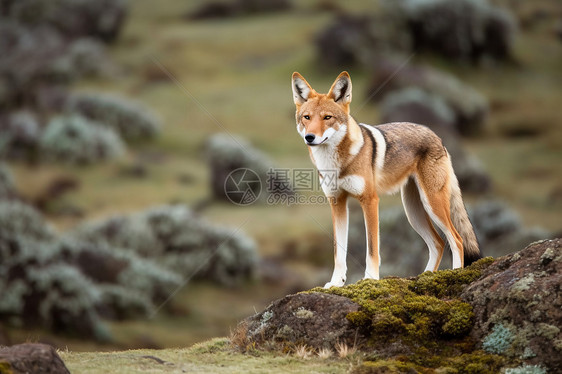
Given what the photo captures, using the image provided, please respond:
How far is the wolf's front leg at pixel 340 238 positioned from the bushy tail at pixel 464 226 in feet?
6.15

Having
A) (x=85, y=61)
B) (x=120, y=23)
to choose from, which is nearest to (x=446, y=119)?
(x=85, y=61)

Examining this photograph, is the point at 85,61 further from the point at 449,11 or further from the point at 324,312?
the point at 324,312

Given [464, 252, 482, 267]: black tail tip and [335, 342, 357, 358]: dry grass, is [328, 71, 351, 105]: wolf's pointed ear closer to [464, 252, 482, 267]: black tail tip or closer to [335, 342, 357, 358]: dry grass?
[464, 252, 482, 267]: black tail tip

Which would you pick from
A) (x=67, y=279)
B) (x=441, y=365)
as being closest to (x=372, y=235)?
(x=441, y=365)

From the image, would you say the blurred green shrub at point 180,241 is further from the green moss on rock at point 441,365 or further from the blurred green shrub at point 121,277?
the green moss on rock at point 441,365

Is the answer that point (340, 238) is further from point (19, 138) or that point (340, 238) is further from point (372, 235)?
point (19, 138)

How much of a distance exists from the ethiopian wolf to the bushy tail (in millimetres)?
15

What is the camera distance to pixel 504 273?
8.16m

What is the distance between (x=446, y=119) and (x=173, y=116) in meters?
18.1

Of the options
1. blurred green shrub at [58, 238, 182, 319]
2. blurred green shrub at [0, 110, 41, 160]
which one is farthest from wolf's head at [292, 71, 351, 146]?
blurred green shrub at [0, 110, 41, 160]

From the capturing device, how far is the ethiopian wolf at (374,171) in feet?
31.2

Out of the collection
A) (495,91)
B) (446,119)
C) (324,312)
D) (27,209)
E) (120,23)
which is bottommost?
(324,312)

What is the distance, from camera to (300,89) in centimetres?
980

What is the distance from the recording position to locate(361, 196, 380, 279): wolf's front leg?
954 cm
